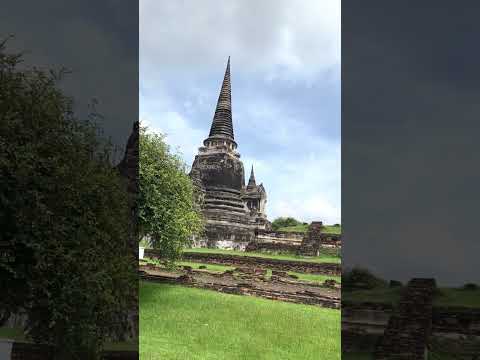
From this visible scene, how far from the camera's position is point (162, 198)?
14219 mm

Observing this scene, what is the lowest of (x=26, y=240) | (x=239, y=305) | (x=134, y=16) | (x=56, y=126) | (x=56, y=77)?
(x=239, y=305)

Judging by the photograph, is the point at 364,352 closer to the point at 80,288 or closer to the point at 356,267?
the point at 356,267

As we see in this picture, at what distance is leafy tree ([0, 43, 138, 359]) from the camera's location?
6.52 m

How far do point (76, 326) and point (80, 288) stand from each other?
0.61 meters

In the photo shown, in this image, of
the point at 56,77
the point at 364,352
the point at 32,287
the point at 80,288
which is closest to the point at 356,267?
the point at 364,352

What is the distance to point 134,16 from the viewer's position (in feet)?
34.2

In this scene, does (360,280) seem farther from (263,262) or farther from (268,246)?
(268,246)

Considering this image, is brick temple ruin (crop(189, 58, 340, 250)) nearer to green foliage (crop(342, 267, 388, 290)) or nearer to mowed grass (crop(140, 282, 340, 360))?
mowed grass (crop(140, 282, 340, 360))

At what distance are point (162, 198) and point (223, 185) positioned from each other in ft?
39.5

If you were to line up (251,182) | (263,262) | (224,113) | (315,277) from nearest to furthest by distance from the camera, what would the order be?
(315,277) → (263,262) → (224,113) → (251,182)

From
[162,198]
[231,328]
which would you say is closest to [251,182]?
[162,198]

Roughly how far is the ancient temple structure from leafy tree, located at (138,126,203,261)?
9483mm

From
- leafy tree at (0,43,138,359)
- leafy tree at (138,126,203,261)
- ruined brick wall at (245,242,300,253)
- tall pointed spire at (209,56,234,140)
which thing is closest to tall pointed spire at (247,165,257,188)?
tall pointed spire at (209,56,234,140)

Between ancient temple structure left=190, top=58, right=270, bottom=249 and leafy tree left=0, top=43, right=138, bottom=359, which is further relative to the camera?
ancient temple structure left=190, top=58, right=270, bottom=249
